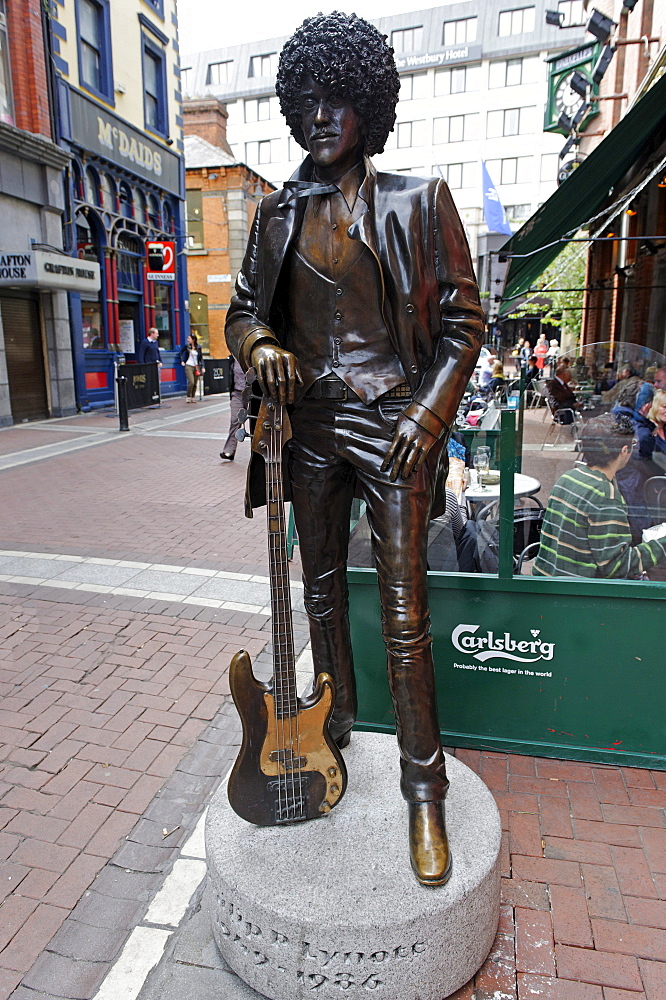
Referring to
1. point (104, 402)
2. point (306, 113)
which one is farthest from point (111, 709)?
point (104, 402)

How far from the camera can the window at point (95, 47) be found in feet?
51.1

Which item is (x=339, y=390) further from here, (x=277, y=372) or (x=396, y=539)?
(x=396, y=539)

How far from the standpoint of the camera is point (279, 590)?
217cm

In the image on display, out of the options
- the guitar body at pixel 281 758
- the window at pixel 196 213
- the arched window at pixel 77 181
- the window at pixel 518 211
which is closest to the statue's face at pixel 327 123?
the guitar body at pixel 281 758

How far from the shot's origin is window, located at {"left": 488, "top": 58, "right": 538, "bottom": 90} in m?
A: 45.7

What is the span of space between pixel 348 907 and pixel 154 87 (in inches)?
854

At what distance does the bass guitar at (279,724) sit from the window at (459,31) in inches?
2218

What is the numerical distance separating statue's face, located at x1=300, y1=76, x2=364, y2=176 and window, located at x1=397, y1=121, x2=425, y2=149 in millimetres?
51493

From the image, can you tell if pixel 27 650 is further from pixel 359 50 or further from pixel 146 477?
pixel 146 477

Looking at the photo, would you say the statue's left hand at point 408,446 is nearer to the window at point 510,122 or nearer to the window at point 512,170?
the window at point 512,170

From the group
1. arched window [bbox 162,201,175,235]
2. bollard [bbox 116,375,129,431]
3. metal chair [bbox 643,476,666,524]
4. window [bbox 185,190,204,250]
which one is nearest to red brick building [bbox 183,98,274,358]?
window [bbox 185,190,204,250]

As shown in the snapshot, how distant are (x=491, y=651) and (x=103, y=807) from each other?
1721 mm

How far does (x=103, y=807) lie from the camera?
284cm

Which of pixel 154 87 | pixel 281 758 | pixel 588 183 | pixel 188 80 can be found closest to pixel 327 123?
pixel 281 758
